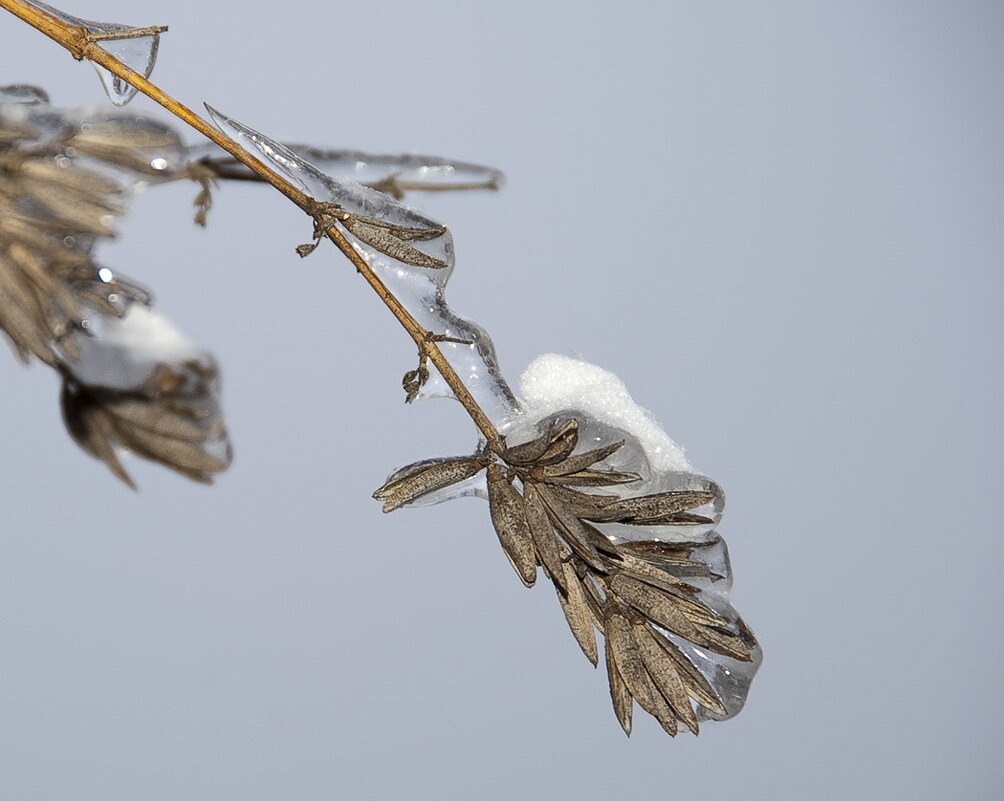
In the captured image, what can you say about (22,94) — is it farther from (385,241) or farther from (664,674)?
(664,674)

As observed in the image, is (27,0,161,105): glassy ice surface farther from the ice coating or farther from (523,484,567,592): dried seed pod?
(523,484,567,592): dried seed pod

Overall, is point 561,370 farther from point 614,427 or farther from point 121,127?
point 121,127

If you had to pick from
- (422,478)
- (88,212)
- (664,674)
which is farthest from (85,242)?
(664,674)

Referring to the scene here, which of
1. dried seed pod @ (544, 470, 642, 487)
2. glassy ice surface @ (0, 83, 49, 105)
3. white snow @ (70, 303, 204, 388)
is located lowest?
dried seed pod @ (544, 470, 642, 487)

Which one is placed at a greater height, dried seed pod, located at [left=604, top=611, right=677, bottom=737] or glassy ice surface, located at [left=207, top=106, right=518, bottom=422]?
glassy ice surface, located at [left=207, top=106, right=518, bottom=422]

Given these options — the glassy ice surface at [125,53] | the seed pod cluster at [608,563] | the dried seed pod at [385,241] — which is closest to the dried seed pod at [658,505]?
the seed pod cluster at [608,563]

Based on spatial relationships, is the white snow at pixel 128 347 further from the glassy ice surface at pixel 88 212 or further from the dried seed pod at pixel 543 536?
the dried seed pod at pixel 543 536

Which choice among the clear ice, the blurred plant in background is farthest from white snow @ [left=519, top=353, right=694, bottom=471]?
the clear ice
